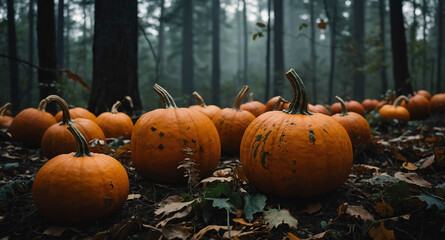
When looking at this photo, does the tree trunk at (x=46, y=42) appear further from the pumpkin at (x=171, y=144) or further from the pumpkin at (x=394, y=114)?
the pumpkin at (x=394, y=114)

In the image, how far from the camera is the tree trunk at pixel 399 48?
7223 mm

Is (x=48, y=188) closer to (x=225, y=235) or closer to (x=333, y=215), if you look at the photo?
(x=225, y=235)

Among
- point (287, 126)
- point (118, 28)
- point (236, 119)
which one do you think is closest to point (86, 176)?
point (287, 126)

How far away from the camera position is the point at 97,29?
5.13 m

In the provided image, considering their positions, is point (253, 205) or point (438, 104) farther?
point (438, 104)

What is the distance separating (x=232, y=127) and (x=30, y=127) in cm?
322

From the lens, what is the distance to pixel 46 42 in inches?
213

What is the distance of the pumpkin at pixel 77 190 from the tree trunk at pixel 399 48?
26.8 feet

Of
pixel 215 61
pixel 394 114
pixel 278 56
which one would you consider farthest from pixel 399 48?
pixel 215 61

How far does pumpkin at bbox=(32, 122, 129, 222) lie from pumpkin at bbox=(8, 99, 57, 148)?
2768 mm

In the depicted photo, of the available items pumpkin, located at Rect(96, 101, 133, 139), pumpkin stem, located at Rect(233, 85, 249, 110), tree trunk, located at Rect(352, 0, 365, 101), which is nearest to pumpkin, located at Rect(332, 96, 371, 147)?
pumpkin stem, located at Rect(233, 85, 249, 110)

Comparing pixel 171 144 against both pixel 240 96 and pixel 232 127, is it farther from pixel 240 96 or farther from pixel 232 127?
pixel 240 96

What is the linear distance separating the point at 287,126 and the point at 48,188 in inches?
68.9

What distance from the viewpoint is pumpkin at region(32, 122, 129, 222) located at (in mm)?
1666
